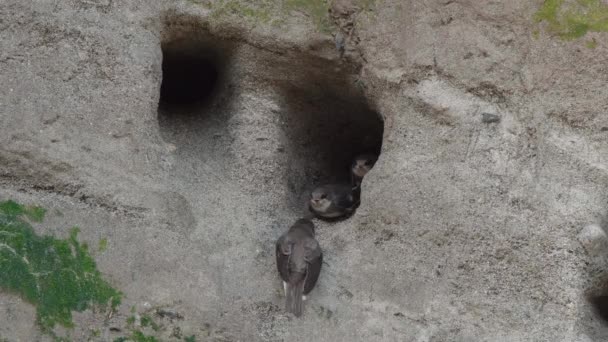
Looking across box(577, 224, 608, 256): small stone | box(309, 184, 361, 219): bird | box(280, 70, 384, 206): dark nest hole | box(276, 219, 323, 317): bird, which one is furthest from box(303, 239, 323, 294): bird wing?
box(577, 224, 608, 256): small stone

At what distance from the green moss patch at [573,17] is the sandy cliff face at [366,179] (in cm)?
3

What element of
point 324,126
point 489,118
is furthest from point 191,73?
point 489,118

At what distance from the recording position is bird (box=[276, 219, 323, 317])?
321cm

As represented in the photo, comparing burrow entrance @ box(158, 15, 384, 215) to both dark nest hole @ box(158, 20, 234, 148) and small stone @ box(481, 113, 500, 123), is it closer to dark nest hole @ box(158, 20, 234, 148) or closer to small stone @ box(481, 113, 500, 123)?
dark nest hole @ box(158, 20, 234, 148)

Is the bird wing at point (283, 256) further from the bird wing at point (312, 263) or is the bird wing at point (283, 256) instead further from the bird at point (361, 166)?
the bird at point (361, 166)

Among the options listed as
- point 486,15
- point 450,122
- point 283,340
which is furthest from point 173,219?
point 486,15

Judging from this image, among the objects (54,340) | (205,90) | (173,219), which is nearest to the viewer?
(54,340)

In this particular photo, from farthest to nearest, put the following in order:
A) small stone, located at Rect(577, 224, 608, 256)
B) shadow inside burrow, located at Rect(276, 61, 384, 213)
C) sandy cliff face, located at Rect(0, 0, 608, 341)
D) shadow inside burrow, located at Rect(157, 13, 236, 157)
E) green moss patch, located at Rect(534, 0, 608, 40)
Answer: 1. shadow inside burrow, located at Rect(276, 61, 384, 213)
2. shadow inside burrow, located at Rect(157, 13, 236, 157)
3. green moss patch, located at Rect(534, 0, 608, 40)
4. sandy cliff face, located at Rect(0, 0, 608, 341)
5. small stone, located at Rect(577, 224, 608, 256)

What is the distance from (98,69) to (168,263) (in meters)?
0.70

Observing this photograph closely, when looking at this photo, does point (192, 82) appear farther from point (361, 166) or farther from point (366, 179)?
point (366, 179)

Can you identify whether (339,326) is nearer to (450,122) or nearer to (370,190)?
(370,190)

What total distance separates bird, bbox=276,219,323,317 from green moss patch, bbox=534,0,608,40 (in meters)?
1.07

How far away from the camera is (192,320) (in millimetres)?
3160

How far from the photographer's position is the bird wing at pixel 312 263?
3.22 meters
